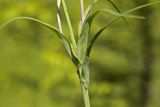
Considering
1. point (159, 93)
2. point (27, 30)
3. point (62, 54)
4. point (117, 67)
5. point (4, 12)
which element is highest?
point (4, 12)

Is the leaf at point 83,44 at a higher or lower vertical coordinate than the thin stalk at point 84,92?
higher


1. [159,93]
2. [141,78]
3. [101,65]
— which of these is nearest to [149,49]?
[141,78]

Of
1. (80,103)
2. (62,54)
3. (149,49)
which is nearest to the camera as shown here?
(149,49)

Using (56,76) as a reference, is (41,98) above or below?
below

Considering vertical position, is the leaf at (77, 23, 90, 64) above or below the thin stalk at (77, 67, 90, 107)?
above

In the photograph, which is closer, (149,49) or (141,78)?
(149,49)

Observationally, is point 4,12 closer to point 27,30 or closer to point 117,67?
point 27,30

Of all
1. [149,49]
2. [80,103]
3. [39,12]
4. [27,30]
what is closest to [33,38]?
[27,30]

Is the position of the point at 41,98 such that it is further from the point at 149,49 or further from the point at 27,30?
the point at 149,49

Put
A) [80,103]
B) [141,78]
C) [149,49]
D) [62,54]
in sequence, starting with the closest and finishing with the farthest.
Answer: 1. [149,49]
2. [141,78]
3. [62,54]
4. [80,103]
